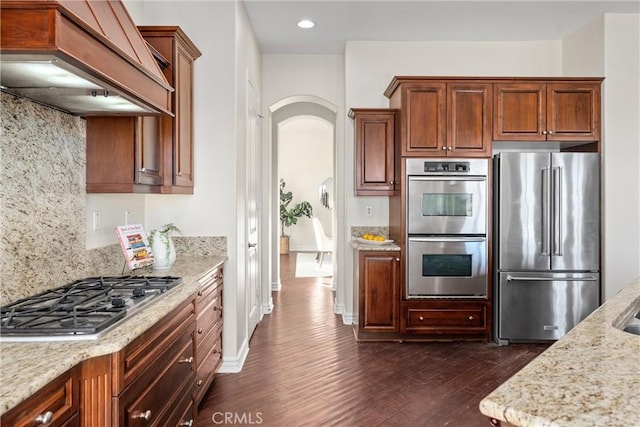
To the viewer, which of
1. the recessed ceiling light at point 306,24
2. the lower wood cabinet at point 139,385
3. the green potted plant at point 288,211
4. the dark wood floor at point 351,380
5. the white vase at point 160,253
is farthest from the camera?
the green potted plant at point 288,211

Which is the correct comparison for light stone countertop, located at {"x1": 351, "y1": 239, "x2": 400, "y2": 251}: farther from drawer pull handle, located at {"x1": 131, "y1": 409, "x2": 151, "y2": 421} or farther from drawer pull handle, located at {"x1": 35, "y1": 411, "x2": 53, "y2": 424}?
drawer pull handle, located at {"x1": 35, "y1": 411, "x2": 53, "y2": 424}

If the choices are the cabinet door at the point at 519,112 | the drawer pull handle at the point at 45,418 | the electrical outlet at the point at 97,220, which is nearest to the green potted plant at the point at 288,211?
the cabinet door at the point at 519,112

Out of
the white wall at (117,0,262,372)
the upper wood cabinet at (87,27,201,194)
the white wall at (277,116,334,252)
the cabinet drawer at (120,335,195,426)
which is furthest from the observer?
the white wall at (277,116,334,252)

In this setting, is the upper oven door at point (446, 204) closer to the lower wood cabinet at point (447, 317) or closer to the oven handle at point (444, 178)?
the oven handle at point (444, 178)

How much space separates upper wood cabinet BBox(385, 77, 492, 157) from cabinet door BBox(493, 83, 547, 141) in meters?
0.09

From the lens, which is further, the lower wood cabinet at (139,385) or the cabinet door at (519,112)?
the cabinet door at (519,112)

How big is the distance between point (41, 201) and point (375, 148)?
312cm

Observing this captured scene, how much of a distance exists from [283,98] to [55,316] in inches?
158

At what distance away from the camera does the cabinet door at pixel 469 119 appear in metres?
4.12

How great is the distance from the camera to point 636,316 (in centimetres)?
189

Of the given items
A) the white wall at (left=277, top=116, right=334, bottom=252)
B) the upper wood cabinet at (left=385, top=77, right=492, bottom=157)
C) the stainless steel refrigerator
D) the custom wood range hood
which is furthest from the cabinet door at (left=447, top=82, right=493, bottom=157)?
the white wall at (left=277, top=116, right=334, bottom=252)

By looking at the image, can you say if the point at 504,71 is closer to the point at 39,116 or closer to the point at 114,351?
the point at 39,116

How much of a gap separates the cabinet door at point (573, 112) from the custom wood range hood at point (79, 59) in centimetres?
349

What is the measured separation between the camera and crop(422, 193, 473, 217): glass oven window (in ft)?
13.5
